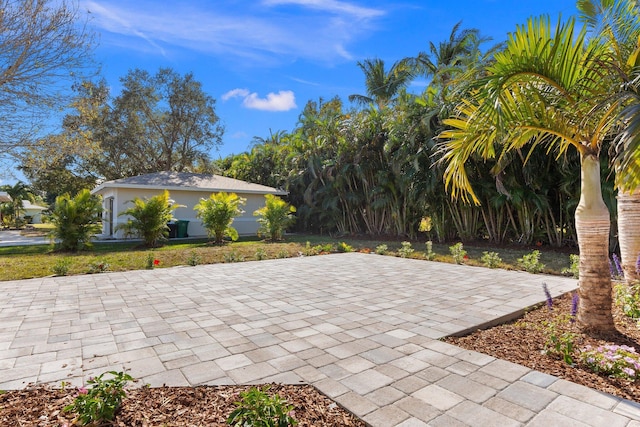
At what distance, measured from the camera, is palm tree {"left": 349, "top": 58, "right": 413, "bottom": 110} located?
20531 millimetres

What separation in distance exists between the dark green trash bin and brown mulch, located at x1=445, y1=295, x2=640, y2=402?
46.5ft

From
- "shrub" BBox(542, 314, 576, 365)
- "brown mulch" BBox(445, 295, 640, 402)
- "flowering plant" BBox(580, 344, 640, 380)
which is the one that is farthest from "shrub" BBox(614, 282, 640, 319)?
"flowering plant" BBox(580, 344, 640, 380)

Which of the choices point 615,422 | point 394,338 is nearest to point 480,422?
point 615,422

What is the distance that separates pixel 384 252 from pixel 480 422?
7676 millimetres

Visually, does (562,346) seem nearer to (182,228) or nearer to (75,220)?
(75,220)

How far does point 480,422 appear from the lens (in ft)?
6.46

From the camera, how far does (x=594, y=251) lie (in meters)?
3.06

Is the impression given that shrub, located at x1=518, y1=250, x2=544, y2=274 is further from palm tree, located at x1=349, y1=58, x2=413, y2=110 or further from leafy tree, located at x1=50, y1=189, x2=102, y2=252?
palm tree, located at x1=349, y1=58, x2=413, y2=110

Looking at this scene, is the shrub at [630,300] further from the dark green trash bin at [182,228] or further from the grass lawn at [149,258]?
the dark green trash bin at [182,228]

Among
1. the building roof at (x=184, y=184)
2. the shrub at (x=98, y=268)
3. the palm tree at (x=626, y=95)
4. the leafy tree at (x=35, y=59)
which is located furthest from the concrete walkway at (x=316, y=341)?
the building roof at (x=184, y=184)

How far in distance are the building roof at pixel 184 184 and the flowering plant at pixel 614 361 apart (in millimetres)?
15066

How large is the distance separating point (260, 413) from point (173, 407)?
657 millimetres

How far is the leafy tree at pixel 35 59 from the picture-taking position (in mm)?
8766

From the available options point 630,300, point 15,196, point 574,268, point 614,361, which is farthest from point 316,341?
point 15,196
